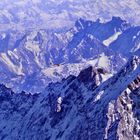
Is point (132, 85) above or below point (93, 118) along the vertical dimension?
above

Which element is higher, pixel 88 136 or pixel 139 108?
pixel 139 108

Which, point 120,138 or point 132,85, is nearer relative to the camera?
point 120,138

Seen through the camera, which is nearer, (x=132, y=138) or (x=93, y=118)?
(x=132, y=138)

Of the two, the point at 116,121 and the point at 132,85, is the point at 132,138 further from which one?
the point at 132,85

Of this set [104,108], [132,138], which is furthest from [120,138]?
[104,108]

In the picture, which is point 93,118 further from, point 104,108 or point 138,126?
point 138,126

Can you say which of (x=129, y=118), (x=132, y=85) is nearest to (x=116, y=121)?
(x=129, y=118)

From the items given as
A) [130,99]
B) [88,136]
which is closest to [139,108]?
[130,99]

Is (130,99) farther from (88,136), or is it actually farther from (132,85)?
(88,136)
